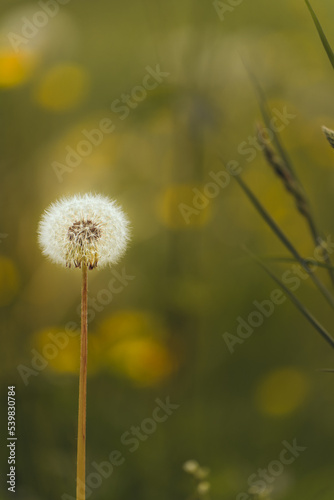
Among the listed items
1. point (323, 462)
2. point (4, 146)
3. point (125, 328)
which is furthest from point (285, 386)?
point (4, 146)

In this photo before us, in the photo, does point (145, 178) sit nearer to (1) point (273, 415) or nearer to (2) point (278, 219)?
(2) point (278, 219)

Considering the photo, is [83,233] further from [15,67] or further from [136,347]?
[15,67]

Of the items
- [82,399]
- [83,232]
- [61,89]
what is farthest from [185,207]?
[82,399]

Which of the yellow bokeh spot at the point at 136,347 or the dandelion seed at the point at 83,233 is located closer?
the dandelion seed at the point at 83,233

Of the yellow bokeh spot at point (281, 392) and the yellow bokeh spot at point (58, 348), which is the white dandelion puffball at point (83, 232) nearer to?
the yellow bokeh spot at point (58, 348)

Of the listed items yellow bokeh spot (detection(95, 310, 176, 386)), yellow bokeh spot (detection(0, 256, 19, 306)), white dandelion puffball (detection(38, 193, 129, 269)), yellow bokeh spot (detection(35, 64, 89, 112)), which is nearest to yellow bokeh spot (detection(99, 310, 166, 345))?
yellow bokeh spot (detection(95, 310, 176, 386))

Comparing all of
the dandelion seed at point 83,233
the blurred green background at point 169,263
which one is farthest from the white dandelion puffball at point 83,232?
the blurred green background at point 169,263

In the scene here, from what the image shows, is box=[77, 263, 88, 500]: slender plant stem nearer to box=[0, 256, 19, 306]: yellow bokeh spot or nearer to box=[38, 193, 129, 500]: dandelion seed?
box=[38, 193, 129, 500]: dandelion seed

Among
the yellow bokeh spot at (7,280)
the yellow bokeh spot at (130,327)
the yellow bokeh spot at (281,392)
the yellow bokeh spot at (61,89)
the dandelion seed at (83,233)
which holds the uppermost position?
the yellow bokeh spot at (61,89)
